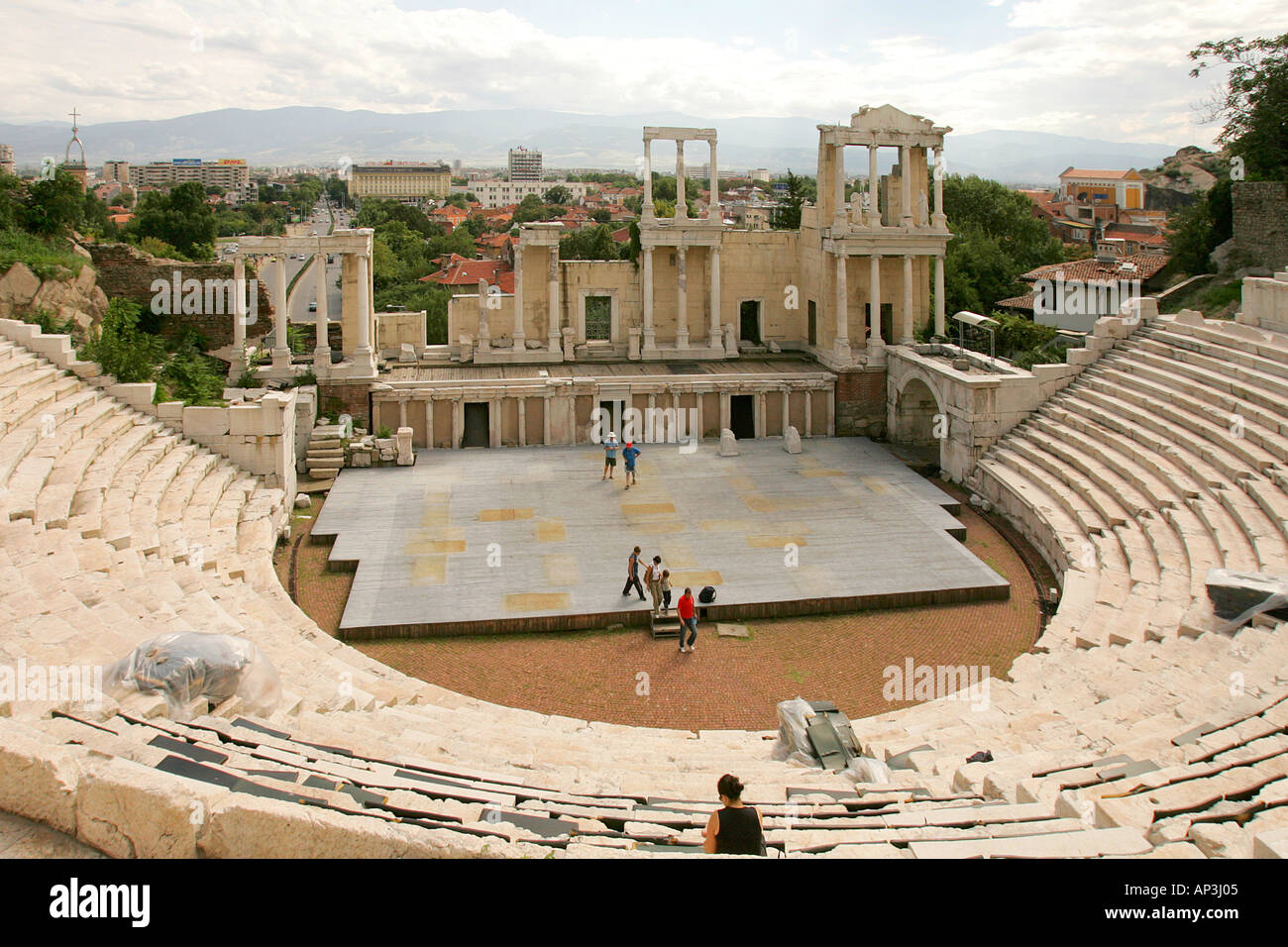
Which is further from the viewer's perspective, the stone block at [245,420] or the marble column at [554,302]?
the marble column at [554,302]

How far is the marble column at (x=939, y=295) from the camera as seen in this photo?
29828mm

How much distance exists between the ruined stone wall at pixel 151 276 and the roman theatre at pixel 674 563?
5.11ft

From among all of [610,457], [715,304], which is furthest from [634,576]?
[715,304]

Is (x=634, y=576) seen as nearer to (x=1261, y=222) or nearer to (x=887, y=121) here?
(x=887, y=121)

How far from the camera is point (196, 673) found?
9875 mm

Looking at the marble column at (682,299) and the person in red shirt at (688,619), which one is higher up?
the marble column at (682,299)

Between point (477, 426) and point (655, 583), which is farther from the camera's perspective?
point (477, 426)

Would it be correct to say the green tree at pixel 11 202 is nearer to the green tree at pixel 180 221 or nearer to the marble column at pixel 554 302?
the green tree at pixel 180 221

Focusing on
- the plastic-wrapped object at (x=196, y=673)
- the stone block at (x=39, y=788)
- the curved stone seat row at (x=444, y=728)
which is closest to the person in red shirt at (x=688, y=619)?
the curved stone seat row at (x=444, y=728)

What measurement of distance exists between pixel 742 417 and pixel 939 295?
645 cm

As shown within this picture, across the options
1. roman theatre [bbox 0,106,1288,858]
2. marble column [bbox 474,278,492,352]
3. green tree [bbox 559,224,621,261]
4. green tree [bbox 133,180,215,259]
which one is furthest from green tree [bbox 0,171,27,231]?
green tree [bbox 559,224,621,261]

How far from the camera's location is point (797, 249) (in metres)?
32.7
